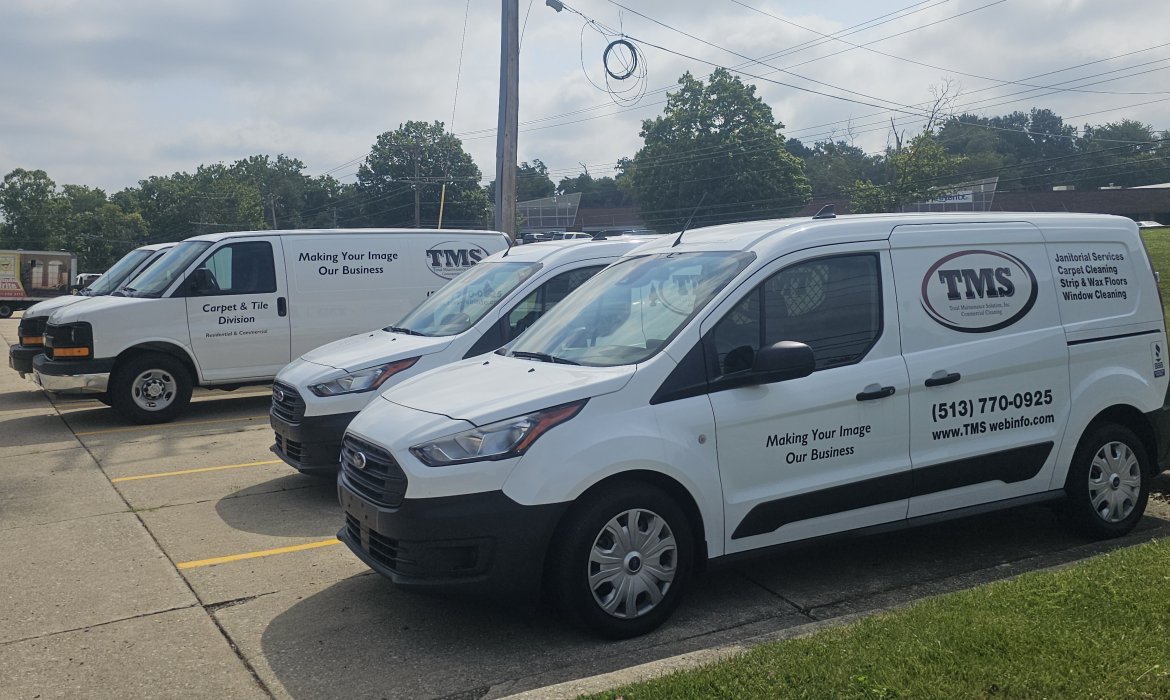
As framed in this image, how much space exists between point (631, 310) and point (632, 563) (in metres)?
1.50

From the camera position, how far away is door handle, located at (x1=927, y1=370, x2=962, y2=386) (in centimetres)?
541

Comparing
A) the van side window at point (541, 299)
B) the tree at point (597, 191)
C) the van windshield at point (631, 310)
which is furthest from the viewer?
the tree at point (597, 191)

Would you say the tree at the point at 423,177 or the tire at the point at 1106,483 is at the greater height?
the tree at the point at 423,177

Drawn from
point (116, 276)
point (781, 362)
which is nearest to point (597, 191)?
point (116, 276)

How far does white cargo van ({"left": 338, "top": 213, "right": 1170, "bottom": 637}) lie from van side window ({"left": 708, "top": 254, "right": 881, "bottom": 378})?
0.04 ft

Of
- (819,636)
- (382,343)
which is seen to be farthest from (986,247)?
(382,343)

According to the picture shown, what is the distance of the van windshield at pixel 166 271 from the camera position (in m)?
11.6

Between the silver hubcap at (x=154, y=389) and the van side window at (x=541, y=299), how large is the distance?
5.50 metres

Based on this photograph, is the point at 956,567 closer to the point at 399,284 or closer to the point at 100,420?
the point at 399,284

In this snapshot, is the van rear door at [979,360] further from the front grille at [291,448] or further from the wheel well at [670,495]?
the front grille at [291,448]

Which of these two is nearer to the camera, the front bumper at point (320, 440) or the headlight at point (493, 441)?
the headlight at point (493, 441)

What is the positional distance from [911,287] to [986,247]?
670 millimetres

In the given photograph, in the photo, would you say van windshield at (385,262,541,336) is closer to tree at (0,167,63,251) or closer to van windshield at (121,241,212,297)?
van windshield at (121,241,212,297)

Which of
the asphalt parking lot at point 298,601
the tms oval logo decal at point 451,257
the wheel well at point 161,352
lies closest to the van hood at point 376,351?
the asphalt parking lot at point 298,601
